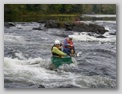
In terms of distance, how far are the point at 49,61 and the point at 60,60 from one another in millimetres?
106

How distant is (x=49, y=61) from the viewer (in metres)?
2.62

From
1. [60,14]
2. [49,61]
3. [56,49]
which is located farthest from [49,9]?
[49,61]

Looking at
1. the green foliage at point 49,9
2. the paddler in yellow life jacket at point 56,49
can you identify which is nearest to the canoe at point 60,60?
the paddler in yellow life jacket at point 56,49

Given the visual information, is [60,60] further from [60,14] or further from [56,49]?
[60,14]

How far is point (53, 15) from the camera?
2.65 m

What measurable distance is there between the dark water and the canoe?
0.04m

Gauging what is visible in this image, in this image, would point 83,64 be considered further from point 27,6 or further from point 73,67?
point 27,6

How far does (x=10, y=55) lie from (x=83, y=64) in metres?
0.68

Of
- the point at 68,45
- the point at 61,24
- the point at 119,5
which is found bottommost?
the point at 68,45

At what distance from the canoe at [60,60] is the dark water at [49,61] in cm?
4

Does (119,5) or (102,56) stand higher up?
(119,5)

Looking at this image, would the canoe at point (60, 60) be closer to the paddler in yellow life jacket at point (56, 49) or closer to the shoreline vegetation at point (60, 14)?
the paddler in yellow life jacket at point (56, 49)

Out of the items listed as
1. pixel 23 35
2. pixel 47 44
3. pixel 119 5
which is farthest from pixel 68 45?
pixel 119 5

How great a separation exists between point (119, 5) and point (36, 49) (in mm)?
Result: 887
